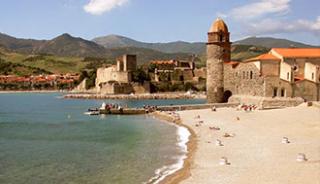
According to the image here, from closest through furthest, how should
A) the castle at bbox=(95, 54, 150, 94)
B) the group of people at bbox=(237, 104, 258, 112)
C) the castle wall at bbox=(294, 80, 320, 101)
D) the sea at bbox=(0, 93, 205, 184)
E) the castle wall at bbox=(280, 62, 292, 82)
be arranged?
the sea at bbox=(0, 93, 205, 184)
the group of people at bbox=(237, 104, 258, 112)
the castle wall at bbox=(294, 80, 320, 101)
the castle wall at bbox=(280, 62, 292, 82)
the castle at bbox=(95, 54, 150, 94)

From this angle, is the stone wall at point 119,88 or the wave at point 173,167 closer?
the wave at point 173,167

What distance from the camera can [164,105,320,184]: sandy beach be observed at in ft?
49.7

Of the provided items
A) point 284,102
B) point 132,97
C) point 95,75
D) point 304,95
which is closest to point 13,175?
point 284,102

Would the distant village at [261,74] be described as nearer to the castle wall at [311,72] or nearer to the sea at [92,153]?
the castle wall at [311,72]

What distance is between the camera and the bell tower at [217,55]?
2032 inches

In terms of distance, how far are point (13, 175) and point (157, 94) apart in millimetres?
80097

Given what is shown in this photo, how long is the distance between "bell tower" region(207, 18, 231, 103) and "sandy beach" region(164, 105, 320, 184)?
16.6 metres

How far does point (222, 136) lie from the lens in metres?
26.0

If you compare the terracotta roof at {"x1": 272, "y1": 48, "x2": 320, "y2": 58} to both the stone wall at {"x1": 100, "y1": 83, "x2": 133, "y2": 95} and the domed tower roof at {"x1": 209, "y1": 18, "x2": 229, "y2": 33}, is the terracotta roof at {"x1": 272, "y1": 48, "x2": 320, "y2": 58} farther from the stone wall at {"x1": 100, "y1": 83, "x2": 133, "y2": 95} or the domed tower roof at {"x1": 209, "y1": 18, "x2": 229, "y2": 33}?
the stone wall at {"x1": 100, "y1": 83, "x2": 133, "y2": 95}

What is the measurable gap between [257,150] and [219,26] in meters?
32.9

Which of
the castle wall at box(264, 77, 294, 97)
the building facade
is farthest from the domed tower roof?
the castle wall at box(264, 77, 294, 97)

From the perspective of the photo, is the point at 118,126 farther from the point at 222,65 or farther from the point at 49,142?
the point at 222,65

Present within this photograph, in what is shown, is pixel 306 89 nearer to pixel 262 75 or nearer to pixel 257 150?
pixel 262 75

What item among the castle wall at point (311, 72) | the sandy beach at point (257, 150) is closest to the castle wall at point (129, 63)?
the castle wall at point (311, 72)
